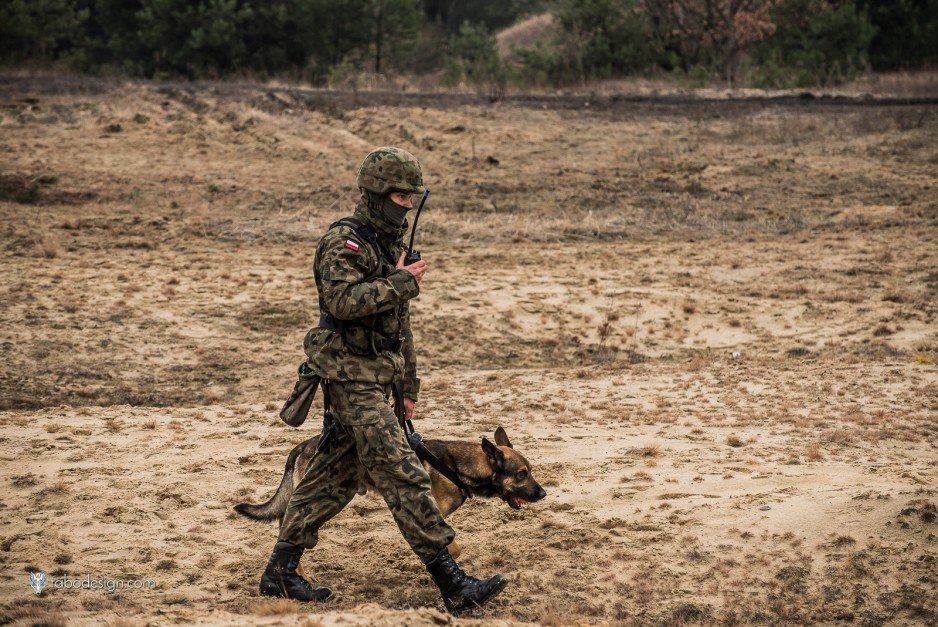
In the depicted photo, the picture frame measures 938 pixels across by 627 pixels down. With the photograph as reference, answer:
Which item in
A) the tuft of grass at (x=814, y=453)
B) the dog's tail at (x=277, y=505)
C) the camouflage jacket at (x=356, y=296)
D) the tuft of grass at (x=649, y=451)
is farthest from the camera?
the tuft of grass at (x=649, y=451)

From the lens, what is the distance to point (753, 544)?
5.20m

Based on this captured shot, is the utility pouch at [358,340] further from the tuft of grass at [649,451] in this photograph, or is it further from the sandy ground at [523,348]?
the tuft of grass at [649,451]

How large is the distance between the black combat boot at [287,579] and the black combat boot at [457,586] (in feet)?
2.09

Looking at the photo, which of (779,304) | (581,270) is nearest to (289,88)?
(581,270)

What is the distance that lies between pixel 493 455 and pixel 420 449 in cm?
51

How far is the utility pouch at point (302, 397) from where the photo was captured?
4.80m

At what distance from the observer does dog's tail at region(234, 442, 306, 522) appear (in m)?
5.32

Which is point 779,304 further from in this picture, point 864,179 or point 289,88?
point 289,88

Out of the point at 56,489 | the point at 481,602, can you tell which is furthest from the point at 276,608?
the point at 56,489

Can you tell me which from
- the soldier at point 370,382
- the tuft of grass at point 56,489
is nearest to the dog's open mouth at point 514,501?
the soldier at point 370,382

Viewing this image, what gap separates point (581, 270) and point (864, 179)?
665 cm

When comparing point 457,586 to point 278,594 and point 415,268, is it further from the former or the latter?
point 415,268

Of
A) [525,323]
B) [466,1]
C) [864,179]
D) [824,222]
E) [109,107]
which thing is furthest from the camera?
[466,1]

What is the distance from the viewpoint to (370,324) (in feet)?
15.3
